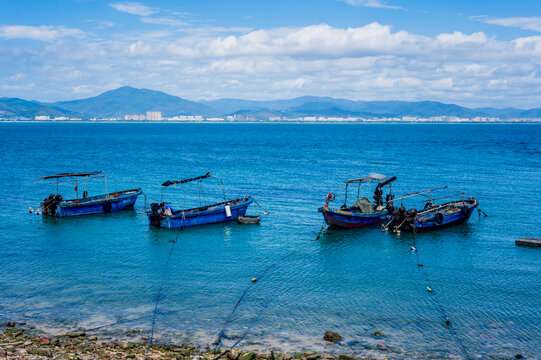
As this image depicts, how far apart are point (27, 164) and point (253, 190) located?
143ft

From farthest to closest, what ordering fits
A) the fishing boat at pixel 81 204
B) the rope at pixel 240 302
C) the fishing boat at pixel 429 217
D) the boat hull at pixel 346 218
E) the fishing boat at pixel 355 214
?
1. the fishing boat at pixel 81 204
2. the fishing boat at pixel 355 214
3. the boat hull at pixel 346 218
4. the fishing boat at pixel 429 217
5. the rope at pixel 240 302

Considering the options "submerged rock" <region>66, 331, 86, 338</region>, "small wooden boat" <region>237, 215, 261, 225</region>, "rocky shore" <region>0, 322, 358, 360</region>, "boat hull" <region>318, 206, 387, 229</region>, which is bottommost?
"submerged rock" <region>66, 331, 86, 338</region>

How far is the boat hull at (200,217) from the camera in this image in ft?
111

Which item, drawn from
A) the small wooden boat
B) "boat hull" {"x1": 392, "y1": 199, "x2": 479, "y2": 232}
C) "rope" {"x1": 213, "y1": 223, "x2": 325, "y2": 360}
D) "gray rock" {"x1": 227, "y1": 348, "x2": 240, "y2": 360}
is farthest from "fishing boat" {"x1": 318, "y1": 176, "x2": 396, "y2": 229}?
"gray rock" {"x1": 227, "y1": 348, "x2": 240, "y2": 360}

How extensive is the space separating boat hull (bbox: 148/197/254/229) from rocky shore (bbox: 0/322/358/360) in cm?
1699

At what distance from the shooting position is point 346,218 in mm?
33531

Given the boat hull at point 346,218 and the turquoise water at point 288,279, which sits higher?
the boat hull at point 346,218

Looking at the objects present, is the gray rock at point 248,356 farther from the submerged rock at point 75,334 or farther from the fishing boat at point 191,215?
the fishing boat at point 191,215

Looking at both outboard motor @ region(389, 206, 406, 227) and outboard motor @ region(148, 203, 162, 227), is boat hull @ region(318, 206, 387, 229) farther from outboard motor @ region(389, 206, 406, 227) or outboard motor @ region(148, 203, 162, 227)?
outboard motor @ region(148, 203, 162, 227)

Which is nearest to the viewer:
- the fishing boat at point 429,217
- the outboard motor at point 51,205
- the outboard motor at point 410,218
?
the outboard motor at point 410,218

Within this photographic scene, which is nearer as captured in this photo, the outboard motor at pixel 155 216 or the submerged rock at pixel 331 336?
the submerged rock at pixel 331 336

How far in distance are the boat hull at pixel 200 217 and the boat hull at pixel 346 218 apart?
22.4ft

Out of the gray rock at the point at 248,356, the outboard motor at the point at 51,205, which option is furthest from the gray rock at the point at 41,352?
the outboard motor at the point at 51,205

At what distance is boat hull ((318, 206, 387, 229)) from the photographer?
109 ft
